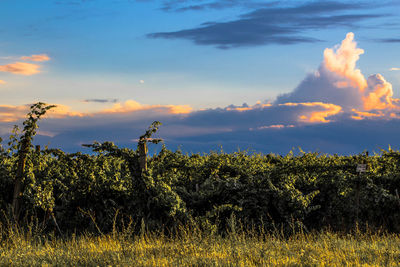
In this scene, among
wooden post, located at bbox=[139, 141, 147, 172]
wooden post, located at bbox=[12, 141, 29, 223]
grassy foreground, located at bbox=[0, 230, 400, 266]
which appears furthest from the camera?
wooden post, located at bbox=[139, 141, 147, 172]

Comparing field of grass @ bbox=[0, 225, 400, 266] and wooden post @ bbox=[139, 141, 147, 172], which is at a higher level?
wooden post @ bbox=[139, 141, 147, 172]

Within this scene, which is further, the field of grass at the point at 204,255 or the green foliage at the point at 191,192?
the green foliage at the point at 191,192

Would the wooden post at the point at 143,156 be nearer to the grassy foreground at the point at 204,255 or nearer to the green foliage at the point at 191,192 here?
the green foliage at the point at 191,192

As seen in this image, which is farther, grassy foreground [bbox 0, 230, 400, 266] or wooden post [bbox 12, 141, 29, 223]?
wooden post [bbox 12, 141, 29, 223]

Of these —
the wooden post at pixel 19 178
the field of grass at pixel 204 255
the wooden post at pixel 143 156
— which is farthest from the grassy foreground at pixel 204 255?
the wooden post at pixel 143 156

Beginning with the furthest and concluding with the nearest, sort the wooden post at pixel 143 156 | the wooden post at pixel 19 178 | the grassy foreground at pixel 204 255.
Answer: the wooden post at pixel 143 156
the wooden post at pixel 19 178
the grassy foreground at pixel 204 255

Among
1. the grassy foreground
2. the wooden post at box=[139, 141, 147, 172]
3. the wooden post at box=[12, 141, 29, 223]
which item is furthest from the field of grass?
the wooden post at box=[139, 141, 147, 172]

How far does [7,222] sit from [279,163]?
7.72 meters

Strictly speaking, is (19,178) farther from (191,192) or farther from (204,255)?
(204,255)

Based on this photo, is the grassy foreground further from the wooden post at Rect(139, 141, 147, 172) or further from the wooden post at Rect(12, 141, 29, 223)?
the wooden post at Rect(139, 141, 147, 172)

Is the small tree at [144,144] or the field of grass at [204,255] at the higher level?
the small tree at [144,144]

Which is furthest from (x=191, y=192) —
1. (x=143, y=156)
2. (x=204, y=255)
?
(x=204, y=255)

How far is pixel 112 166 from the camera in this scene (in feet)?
41.2

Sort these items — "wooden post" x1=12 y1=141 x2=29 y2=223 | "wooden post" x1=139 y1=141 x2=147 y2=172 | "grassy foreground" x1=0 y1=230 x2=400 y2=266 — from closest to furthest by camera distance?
"grassy foreground" x1=0 y1=230 x2=400 y2=266 < "wooden post" x1=12 y1=141 x2=29 y2=223 < "wooden post" x1=139 y1=141 x2=147 y2=172
